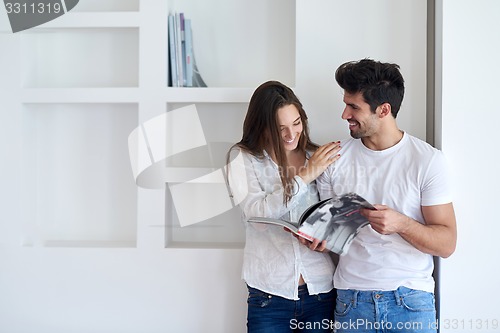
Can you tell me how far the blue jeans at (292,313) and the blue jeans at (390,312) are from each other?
0.33ft

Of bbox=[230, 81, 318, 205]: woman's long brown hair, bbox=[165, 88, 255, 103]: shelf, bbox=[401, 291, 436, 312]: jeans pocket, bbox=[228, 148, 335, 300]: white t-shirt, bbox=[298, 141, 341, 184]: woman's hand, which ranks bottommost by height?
bbox=[401, 291, 436, 312]: jeans pocket

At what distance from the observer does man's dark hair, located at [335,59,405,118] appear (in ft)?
5.45

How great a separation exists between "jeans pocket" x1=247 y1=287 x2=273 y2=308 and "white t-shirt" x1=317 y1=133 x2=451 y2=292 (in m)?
0.24

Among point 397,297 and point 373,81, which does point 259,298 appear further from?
point 373,81

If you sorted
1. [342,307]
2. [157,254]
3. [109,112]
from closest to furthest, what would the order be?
[342,307]
[157,254]
[109,112]

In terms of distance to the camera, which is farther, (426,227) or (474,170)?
(474,170)

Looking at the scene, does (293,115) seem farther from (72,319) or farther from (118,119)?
(72,319)

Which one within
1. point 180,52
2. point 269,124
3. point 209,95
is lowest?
point 269,124

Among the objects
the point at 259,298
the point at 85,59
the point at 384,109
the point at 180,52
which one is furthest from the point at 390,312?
the point at 85,59

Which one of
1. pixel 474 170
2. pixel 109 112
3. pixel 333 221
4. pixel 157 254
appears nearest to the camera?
pixel 333 221

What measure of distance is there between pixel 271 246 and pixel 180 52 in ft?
2.83

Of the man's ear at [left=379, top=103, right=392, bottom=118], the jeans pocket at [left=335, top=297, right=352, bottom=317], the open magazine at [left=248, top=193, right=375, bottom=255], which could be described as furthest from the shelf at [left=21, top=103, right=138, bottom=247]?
the man's ear at [left=379, top=103, right=392, bottom=118]

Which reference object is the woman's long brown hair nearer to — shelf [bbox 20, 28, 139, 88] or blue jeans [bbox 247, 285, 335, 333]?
blue jeans [bbox 247, 285, 335, 333]

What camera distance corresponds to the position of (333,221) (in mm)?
1579
